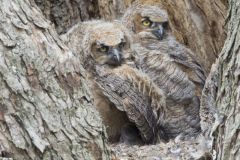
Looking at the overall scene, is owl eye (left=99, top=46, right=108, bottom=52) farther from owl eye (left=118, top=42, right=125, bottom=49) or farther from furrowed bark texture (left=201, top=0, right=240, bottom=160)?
furrowed bark texture (left=201, top=0, right=240, bottom=160)

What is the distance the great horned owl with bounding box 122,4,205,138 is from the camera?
4.70m

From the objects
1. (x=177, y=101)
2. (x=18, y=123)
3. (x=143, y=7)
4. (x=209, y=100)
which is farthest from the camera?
(x=143, y=7)

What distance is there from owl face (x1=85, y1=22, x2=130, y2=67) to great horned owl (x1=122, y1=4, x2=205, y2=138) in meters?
0.19

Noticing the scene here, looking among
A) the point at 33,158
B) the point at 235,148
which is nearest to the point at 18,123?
the point at 33,158

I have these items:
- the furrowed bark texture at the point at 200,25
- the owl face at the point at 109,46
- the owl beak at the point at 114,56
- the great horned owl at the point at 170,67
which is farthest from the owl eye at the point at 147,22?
the owl beak at the point at 114,56

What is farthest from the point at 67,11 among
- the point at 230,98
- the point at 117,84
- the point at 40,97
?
the point at 230,98

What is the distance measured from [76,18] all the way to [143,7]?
808 mm

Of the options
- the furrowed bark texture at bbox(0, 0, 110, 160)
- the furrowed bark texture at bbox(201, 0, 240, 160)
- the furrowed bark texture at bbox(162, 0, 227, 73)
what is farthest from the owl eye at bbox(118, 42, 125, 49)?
the furrowed bark texture at bbox(201, 0, 240, 160)

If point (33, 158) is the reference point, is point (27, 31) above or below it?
above

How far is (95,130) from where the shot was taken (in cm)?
293

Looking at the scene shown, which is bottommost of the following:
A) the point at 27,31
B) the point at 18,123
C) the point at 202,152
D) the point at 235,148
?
the point at 202,152

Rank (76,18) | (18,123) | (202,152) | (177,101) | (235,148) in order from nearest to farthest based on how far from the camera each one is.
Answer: (235,148) < (18,123) < (202,152) < (177,101) < (76,18)

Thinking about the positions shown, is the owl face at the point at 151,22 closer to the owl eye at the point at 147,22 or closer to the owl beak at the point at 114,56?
the owl eye at the point at 147,22

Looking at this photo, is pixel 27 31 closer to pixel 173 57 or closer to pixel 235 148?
pixel 235 148
